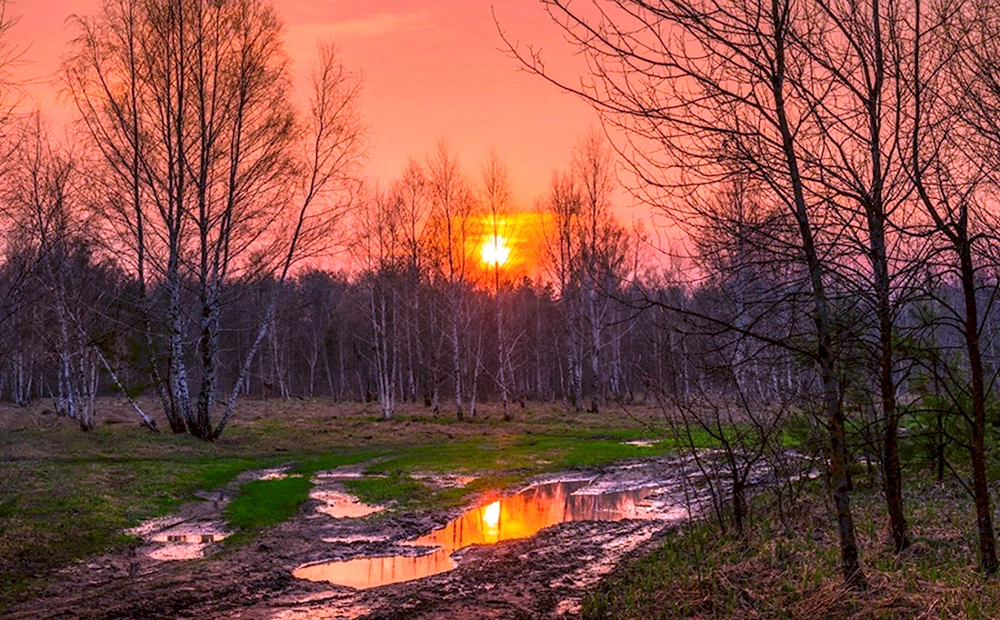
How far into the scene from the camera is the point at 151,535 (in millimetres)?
12211

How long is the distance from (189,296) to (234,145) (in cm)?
705

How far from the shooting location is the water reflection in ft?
33.6

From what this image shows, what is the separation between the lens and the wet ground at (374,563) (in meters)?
8.37

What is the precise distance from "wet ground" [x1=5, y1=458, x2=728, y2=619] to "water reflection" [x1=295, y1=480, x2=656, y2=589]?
31 millimetres

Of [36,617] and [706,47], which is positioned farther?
[36,617]

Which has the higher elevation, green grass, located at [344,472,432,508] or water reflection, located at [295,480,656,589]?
green grass, located at [344,472,432,508]

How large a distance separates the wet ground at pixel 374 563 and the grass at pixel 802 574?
0.70m

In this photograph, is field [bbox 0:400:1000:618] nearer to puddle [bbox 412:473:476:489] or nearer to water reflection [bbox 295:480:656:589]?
puddle [bbox 412:473:476:489]

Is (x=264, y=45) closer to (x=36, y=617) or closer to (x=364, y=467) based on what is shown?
(x=364, y=467)

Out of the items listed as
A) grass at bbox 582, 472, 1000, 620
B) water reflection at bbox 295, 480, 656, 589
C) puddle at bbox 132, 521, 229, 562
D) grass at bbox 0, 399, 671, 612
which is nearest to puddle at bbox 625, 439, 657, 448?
grass at bbox 0, 399, 671, 612

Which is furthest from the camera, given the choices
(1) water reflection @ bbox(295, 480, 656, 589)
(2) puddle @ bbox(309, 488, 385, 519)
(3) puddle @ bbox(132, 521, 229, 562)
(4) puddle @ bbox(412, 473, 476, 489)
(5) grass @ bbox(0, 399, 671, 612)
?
(4) puddle @ bbox(412, 473, 476, 489)

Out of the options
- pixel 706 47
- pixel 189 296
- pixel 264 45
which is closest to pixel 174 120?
pixel 264 45

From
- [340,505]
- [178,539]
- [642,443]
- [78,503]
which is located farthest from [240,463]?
[642,443]

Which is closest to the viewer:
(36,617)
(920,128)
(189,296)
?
(920,128)
